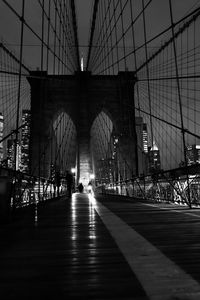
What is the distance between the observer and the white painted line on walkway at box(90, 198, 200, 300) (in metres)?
1.09

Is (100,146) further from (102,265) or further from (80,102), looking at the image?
(102,265)

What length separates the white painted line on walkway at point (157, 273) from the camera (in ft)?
3.57

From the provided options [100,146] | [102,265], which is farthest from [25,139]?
[102,265]

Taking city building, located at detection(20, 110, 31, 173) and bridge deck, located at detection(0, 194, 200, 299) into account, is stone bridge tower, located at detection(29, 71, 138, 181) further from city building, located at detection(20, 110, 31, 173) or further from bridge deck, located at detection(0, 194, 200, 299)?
bridge deck, located at detection(0, 194, 200, 299)

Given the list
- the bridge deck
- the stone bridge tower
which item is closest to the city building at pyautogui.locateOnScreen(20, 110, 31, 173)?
the stone bridge tower

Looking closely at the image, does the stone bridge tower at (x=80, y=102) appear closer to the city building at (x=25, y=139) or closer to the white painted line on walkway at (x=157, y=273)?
the city building at (x=25, y=139)

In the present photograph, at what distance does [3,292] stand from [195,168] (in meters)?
3.70

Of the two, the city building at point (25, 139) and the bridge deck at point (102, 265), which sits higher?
the city building at point (25, 139)

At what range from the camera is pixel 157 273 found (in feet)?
4.33

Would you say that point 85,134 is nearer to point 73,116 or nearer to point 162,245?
point 73,116

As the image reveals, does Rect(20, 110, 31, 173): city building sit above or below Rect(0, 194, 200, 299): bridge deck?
above

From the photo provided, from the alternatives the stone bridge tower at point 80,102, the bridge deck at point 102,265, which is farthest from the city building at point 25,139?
the bridge deck at point 102,265

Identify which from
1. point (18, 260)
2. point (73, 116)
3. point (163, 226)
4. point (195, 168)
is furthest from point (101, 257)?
point (73, 116)

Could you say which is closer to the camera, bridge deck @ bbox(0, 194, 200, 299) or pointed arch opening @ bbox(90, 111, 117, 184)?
bridge deck @ bbox(0, 194, 200, 299)
